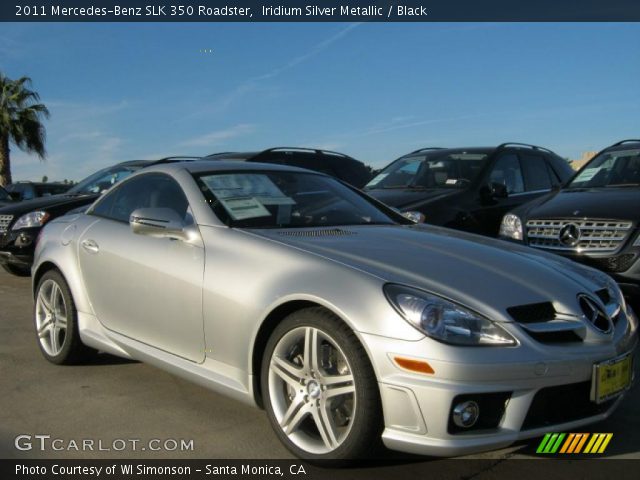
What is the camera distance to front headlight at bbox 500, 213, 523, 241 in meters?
6.08

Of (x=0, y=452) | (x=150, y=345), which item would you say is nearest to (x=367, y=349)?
(x=150, y=345)

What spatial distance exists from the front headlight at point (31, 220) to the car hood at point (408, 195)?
148 inches

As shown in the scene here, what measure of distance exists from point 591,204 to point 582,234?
13.6 inches

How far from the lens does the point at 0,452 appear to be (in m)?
3.16

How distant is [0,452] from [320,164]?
6.99m

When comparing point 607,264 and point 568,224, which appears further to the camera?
point 568,224

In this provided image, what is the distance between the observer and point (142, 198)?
436 cm

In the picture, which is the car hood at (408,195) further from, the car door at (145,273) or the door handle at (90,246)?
the door handle at (90,246)

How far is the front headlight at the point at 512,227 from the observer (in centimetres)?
608

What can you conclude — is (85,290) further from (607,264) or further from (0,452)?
(607,264)

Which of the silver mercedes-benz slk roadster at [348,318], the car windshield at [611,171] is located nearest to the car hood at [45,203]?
the silver mercedes-benz slk roadster at [348,318]

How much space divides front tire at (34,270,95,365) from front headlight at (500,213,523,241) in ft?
12.0

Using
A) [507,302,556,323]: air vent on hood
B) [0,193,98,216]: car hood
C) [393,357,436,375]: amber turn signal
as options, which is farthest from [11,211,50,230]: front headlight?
[507,302,556,323]: air vent on hood

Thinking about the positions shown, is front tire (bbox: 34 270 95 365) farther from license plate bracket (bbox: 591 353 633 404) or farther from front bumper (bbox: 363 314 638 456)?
license plate bracket (bbox: 591 353 633 404)
